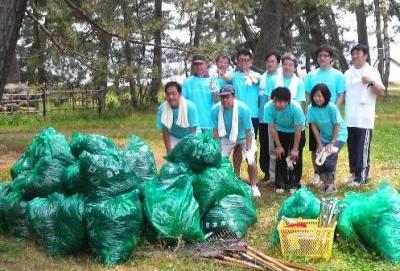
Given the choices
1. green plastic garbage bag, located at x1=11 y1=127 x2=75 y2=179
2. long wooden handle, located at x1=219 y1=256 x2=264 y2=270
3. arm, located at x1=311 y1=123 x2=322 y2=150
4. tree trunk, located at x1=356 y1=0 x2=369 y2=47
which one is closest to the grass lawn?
long wooden handle, located at x1=219 y1=256 x2=264 y2=270

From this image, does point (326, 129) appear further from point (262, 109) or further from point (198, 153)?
point (198, 153)

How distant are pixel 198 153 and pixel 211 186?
0.32 meters

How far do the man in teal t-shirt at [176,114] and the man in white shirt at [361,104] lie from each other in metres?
2.01

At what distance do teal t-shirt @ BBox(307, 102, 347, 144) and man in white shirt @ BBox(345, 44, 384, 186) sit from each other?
0.32 m

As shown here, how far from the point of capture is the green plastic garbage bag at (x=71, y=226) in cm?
462

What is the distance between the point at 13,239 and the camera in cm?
528

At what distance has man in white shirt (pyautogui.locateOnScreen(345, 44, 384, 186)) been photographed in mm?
6994

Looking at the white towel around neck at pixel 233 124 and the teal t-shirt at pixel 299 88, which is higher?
the teal t-shirt at pixel 299 88

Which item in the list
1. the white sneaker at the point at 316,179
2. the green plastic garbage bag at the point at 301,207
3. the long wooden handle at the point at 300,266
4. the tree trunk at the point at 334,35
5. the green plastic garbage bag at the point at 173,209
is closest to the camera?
the long wooden handle at the point at 300,266

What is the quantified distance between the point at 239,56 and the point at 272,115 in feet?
2.93

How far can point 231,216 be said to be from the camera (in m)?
5.09

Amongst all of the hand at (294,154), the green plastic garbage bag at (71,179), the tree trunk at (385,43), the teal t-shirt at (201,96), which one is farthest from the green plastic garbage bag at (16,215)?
the tree trunk at (385,43)

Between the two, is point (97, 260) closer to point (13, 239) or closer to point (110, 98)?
point (13, 239)

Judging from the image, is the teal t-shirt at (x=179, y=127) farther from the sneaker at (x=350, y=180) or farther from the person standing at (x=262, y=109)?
the sneaker at (x=350, y=180)
